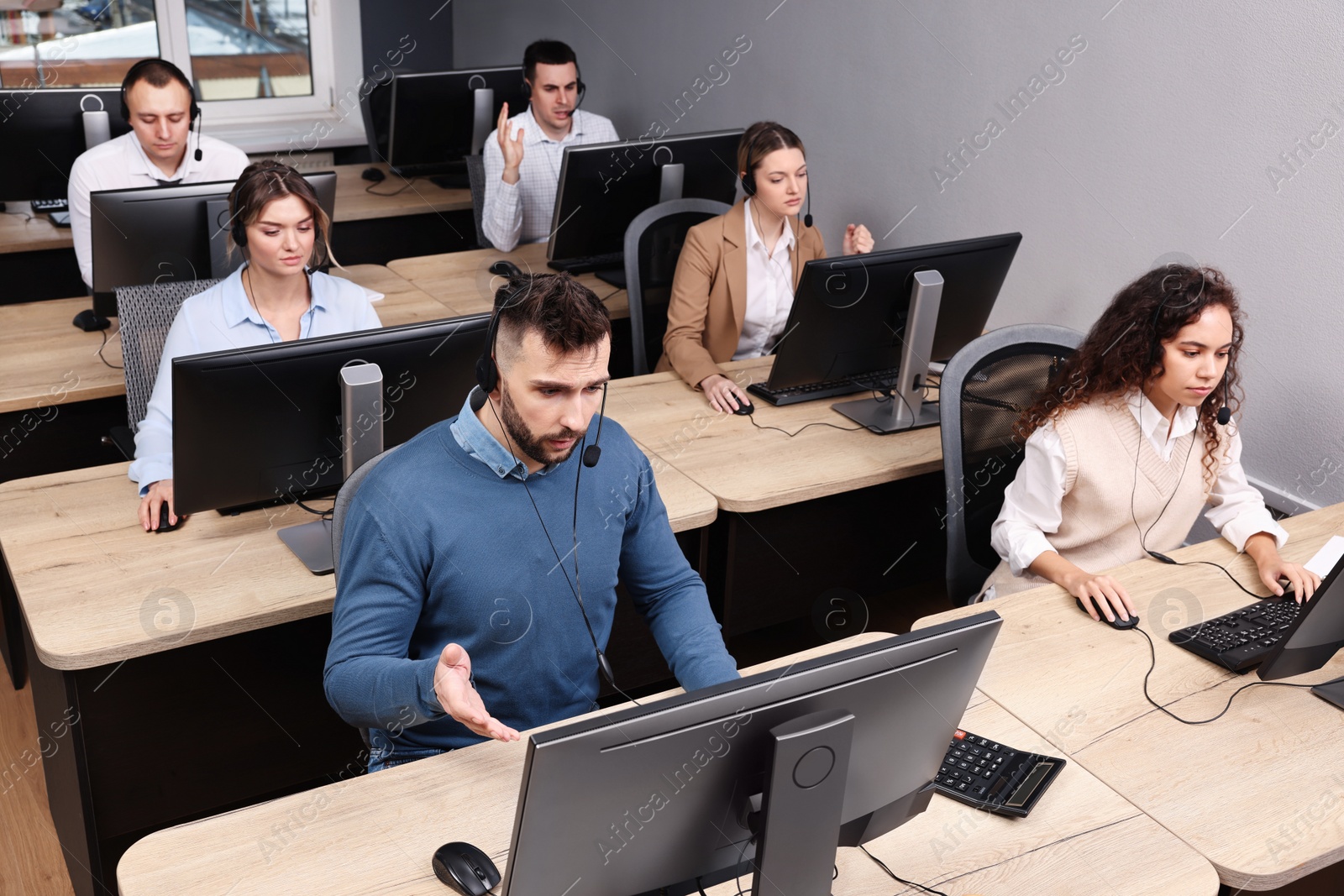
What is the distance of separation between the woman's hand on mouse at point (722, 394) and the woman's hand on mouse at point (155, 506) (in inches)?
46.8

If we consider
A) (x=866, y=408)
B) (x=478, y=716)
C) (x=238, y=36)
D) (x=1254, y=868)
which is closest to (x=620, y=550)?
(x=478, y=716)

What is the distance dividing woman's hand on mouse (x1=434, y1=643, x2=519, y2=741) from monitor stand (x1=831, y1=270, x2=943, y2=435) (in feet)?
5.03

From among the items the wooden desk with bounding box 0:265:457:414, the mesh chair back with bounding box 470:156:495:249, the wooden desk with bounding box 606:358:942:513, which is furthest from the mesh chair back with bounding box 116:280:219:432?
the mesh chair back with bounding box 470:156:495:249

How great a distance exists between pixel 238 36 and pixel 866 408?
13.9 feet

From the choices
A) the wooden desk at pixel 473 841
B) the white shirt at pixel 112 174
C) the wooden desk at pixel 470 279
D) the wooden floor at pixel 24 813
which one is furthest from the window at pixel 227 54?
the wooden desk at pixel 473 841

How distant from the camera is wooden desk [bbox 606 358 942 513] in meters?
2.36

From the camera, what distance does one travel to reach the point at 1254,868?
1408mm

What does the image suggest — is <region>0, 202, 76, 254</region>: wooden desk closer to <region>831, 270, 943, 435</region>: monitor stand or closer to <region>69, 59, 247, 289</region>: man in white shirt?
<region>69, 59, 247, 289</region>: man in white shirt

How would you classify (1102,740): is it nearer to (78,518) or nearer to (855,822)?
Result: (855,822)

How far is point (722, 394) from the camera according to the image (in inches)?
106

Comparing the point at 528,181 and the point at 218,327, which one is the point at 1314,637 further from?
the point at 528,181

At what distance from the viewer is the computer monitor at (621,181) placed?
324 centimetres

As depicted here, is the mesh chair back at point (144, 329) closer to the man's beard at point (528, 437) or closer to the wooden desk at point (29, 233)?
the man's beard at point (528, 437)

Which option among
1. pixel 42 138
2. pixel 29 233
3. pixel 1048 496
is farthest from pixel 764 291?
pixel 29 233
